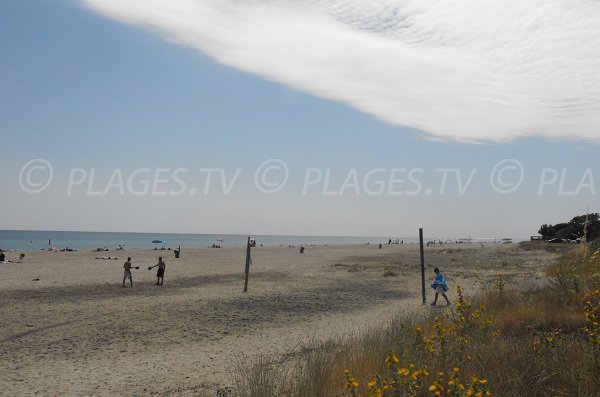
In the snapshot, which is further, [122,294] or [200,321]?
[122,294]

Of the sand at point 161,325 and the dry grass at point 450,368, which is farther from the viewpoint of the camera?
the sand at point 161,325

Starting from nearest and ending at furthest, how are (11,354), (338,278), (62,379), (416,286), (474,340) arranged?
(474,340) → (62,379) → (11,354) → (416,286) → (338,278)

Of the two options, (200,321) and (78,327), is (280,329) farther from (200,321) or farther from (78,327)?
(78,327)

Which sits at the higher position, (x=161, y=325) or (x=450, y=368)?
(x=450, y=368)

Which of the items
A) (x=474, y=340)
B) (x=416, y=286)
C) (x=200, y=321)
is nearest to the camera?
(x=474, y=340)

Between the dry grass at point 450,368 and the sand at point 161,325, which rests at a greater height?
the dry grass at point 450,368

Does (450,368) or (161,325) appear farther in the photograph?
(161,325)

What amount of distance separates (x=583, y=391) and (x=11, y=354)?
39.3 feet

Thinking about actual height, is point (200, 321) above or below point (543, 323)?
below

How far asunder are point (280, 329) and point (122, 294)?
10.7 meters

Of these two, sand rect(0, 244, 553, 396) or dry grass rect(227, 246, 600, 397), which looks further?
sand rect(0, 244, 553, 396)

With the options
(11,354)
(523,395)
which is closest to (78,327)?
(11,354)

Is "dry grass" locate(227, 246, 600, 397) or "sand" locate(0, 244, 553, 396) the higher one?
"dry grass" locate(227, 246, 600, 397)

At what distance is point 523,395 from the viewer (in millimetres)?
5223
